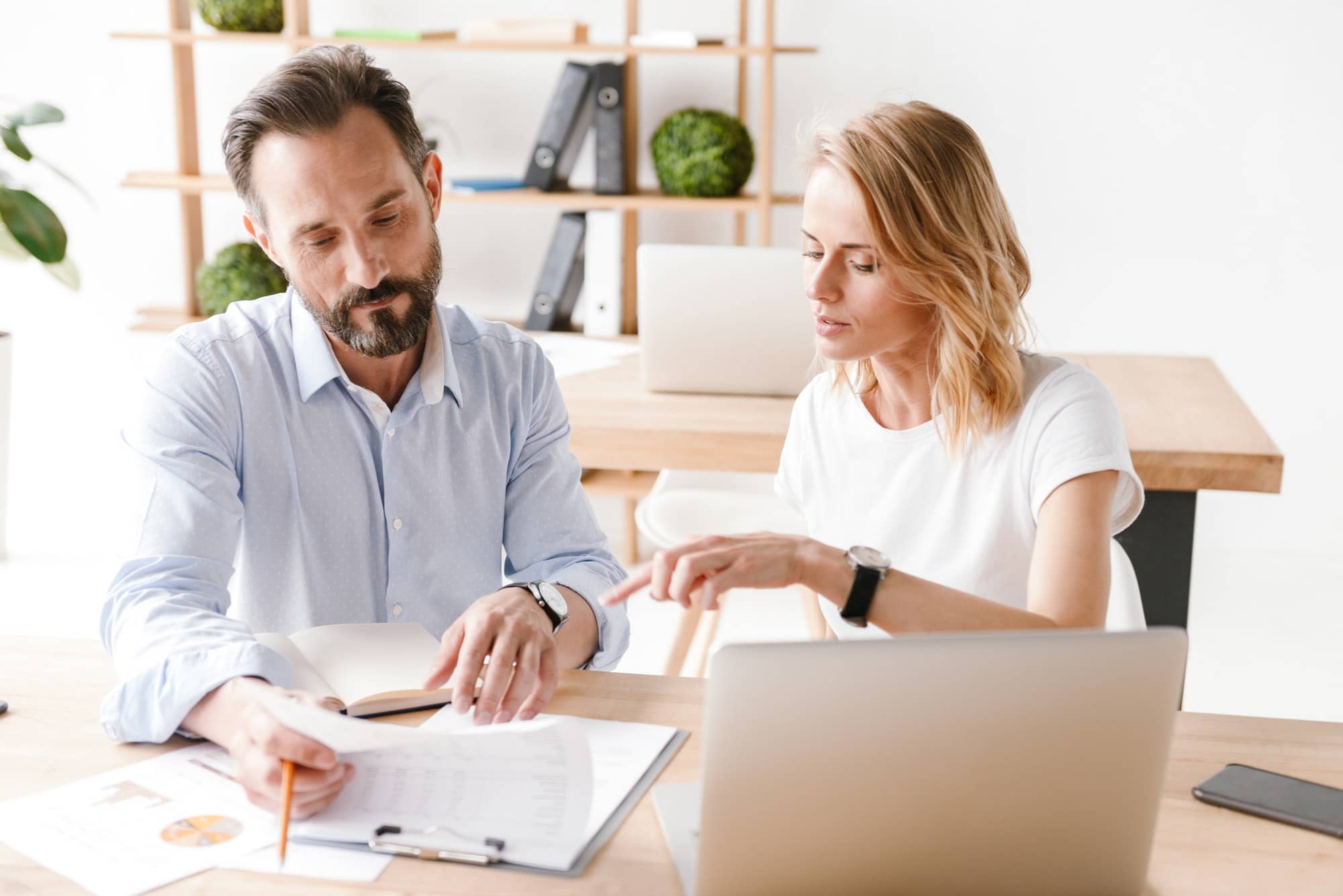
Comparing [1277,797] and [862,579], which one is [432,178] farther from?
[1277,797]

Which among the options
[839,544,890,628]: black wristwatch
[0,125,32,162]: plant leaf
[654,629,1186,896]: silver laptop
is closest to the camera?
[654,629,1186,896]: silver laptop

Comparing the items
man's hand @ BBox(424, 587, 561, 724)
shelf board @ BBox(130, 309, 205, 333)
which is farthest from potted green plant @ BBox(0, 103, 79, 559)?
man's hand @ BBox(424, 587, 561, 724)

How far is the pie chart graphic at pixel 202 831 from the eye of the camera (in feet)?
3.15

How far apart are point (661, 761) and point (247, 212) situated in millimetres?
843

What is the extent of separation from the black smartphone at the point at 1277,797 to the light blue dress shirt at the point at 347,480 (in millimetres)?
650

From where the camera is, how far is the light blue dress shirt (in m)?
1.36

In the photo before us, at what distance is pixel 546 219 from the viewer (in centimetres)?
372

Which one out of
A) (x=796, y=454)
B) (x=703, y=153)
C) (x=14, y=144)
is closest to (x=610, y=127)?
(x=703, y=153)

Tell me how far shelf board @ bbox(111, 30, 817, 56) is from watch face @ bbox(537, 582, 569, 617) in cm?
221

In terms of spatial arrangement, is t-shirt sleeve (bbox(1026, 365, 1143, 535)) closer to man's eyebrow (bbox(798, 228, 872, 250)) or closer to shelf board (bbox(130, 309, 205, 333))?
man's eyebrow (bbox(798, 228, 872, 250))

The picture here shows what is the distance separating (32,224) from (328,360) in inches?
76.4

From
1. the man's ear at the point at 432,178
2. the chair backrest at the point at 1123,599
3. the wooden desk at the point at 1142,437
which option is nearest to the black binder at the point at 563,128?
the wooden desk at the point at 1142,437

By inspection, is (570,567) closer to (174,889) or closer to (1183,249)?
(174,889)

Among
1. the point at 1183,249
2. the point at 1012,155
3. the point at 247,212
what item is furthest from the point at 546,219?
the point at 247,212
